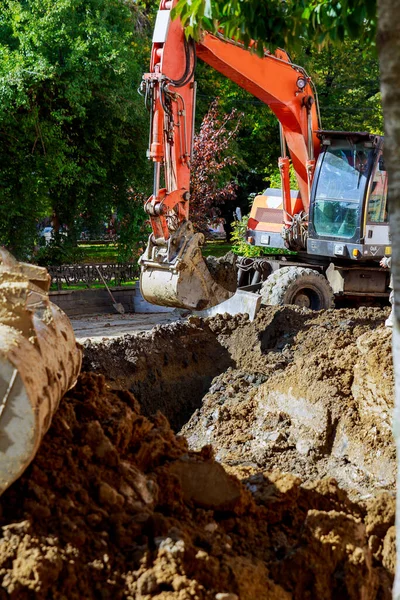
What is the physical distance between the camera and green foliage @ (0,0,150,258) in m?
16.0

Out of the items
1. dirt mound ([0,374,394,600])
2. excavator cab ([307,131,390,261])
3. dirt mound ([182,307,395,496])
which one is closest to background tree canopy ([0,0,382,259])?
excavator cab ([307,131,390,261])

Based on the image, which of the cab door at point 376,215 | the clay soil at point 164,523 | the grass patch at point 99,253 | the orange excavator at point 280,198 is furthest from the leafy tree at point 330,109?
the clay soil at point 164,523

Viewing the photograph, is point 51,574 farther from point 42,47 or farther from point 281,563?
point 42,47

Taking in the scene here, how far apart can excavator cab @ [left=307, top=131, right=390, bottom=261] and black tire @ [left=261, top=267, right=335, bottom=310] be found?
0.47m

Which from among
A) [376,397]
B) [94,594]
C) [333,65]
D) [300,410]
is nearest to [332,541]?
[94,594]

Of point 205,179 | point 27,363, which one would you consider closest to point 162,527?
point 27,363

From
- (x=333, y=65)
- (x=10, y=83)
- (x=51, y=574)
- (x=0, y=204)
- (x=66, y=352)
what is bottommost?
(x=51, y=574)

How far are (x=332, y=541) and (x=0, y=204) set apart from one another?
531 inches

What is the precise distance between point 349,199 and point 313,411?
5187 mm

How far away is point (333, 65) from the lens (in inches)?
1048

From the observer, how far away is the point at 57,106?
16.5m

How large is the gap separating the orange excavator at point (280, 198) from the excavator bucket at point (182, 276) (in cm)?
1

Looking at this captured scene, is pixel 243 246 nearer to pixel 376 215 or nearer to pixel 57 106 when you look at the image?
pixel 57 106

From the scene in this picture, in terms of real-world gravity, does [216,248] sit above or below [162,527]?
above
